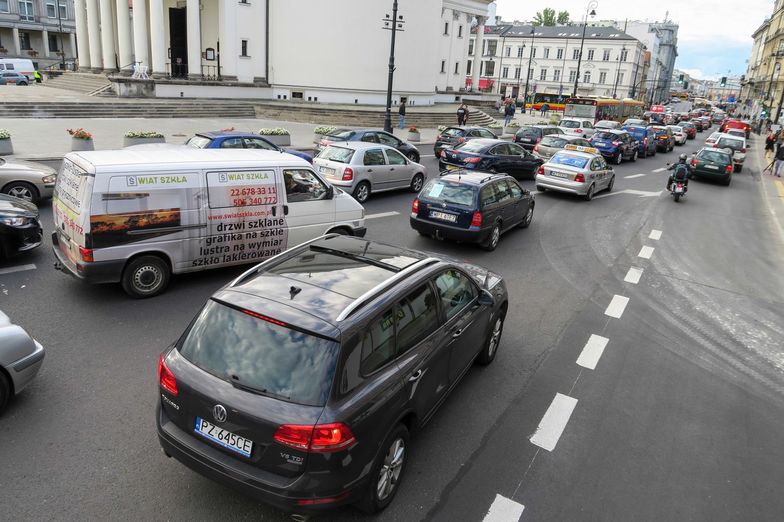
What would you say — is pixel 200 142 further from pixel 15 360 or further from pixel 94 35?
pixel 94 35

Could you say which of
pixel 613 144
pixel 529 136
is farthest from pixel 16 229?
pixel 613 144

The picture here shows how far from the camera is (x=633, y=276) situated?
10922 mm

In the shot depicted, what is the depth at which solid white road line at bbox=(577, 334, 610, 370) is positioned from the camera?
7.17 meters

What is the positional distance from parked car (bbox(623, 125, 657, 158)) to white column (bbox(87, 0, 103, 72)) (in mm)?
41886

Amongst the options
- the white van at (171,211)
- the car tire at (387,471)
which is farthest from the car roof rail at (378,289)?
the white van at (171,211)

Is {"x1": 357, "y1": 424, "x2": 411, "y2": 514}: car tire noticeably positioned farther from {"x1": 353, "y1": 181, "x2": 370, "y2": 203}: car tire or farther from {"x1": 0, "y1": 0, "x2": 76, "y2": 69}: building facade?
{"x1": 0, "y1": 0, "x2": 76, "y2": 69}: building facade

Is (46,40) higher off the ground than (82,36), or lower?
higher

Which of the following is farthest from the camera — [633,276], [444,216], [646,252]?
[646,252]

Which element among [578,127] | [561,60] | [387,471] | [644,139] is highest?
[561,60]

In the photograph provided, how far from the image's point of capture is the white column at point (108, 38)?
143 ft

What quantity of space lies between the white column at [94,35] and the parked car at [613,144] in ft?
133

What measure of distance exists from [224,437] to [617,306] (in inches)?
292

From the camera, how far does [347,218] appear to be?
1018cm

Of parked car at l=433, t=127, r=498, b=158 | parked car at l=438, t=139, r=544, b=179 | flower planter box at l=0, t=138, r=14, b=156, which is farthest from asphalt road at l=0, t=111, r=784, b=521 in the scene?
parked car at l=433, t=127, r=498, b=158
